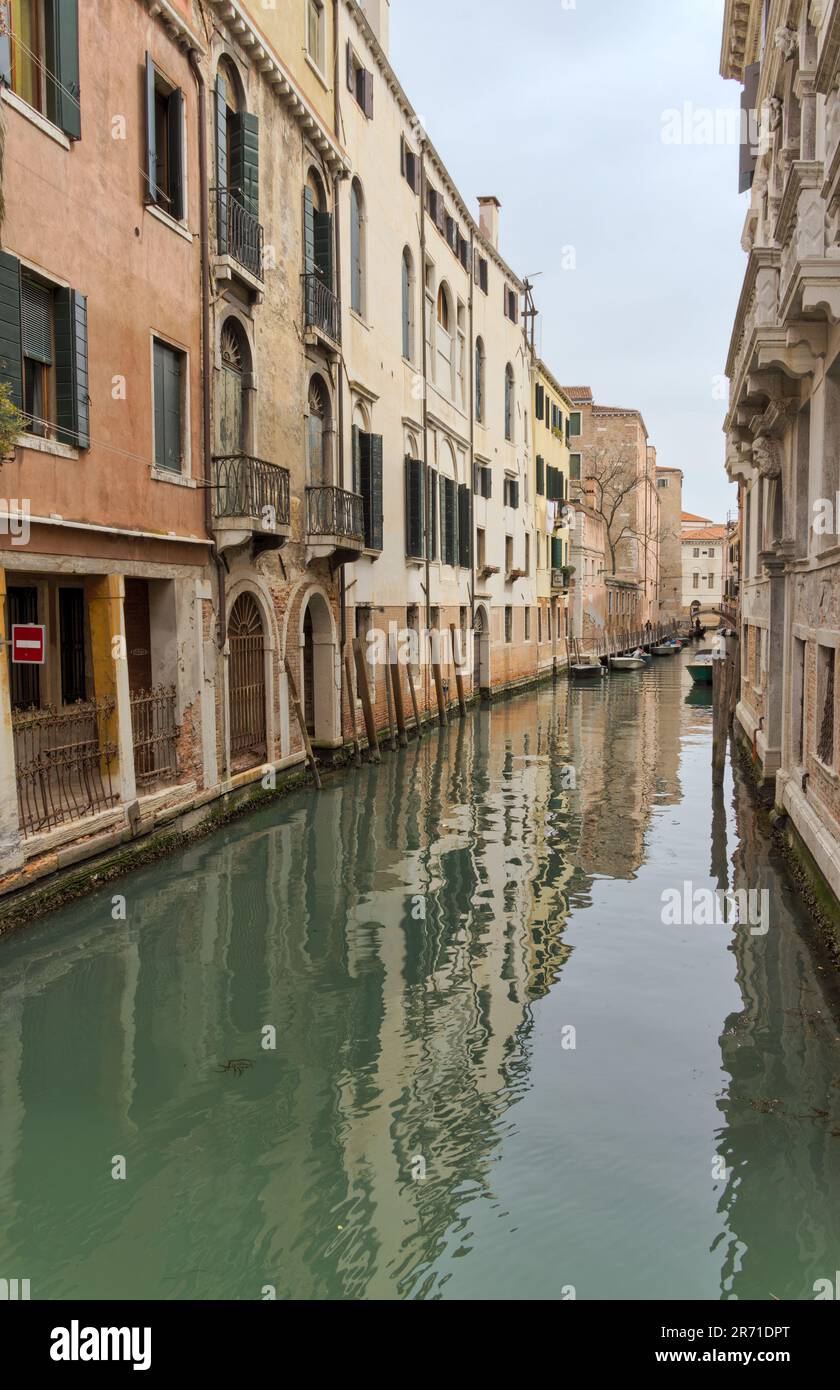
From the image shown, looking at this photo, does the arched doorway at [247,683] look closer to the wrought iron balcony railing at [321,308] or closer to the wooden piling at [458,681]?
the wrought iron balcony railing at [321,308]

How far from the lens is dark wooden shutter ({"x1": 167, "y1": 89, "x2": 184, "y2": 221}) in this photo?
34.3ft

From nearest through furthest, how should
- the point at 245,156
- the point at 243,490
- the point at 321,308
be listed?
the point at 243,490 < the point at 245,156 < the point at 321,308

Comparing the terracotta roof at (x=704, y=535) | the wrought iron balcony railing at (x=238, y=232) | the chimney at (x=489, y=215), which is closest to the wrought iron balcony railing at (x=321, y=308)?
the wrought iron balcony railing at (x=238, y=232)

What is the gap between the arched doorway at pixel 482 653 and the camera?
26734 millimetres

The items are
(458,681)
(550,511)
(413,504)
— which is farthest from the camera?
(550,511)

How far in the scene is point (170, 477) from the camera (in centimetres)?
1026

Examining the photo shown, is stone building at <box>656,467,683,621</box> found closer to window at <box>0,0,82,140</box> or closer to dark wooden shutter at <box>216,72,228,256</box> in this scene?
dark wooden shutter at <box>216,72,228,256</box>

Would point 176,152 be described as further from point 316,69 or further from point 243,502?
point 316,69

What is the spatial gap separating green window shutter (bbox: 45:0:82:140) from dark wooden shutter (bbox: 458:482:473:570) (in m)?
16.0

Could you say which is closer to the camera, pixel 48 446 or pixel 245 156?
pixel 48 446

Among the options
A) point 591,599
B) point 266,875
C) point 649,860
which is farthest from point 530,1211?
point 591,599

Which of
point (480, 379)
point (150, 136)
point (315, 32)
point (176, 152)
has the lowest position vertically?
point (150, 136)

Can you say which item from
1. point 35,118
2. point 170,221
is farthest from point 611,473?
point 35,118

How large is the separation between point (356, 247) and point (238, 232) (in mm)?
5211
